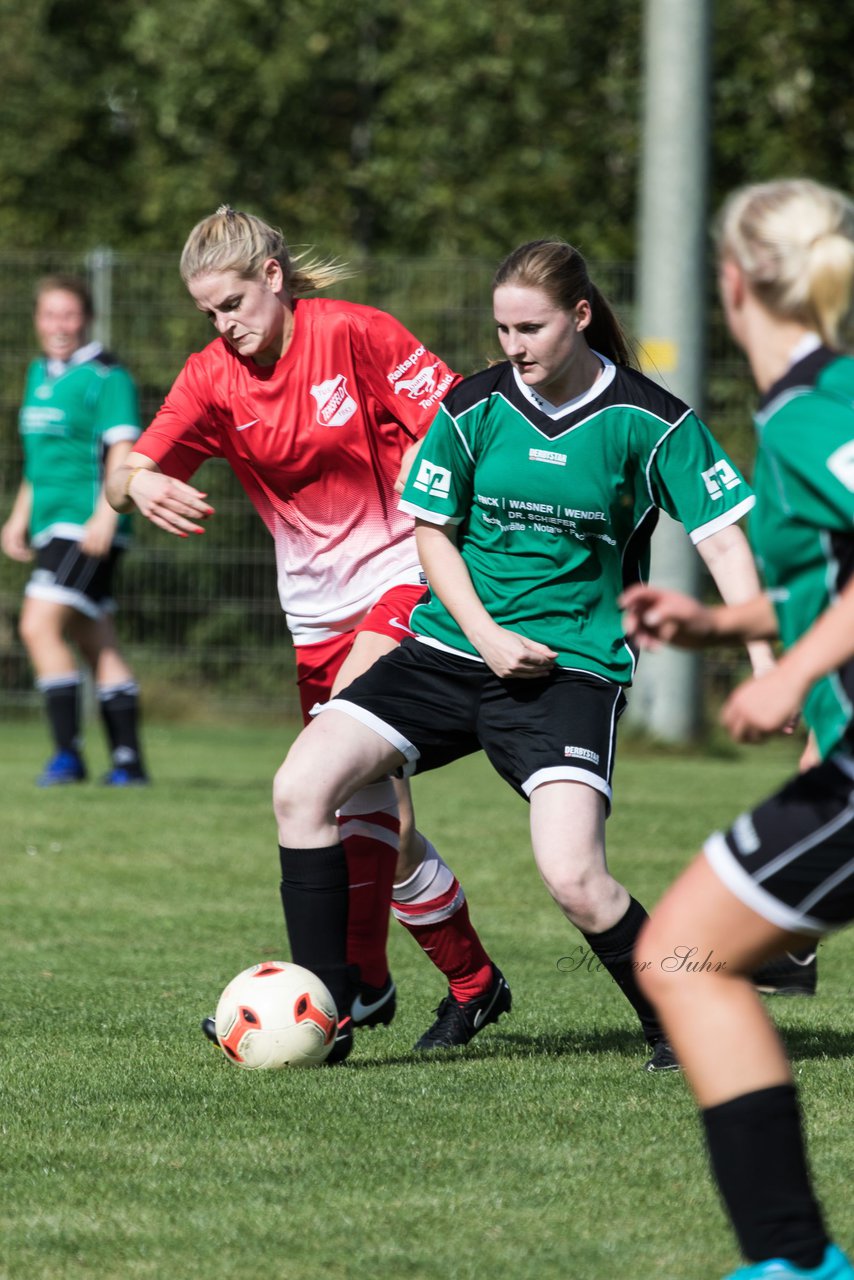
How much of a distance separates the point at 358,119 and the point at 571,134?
15.1 feet

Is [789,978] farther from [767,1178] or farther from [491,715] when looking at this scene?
[767,1178]

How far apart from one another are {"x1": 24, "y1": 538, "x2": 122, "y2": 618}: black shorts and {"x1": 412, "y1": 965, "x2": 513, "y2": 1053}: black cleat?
5686mm

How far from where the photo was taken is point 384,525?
201 inches

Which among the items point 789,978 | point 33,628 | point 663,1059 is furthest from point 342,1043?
point 33,628

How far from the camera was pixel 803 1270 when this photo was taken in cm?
267

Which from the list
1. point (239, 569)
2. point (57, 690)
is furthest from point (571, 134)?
point (57, 690)

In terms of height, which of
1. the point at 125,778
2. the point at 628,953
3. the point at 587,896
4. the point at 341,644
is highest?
the point at 341,644

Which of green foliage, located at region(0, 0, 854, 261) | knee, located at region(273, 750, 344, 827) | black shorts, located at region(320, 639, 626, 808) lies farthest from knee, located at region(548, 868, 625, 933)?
green foliage, located at region(0, 0, 854, 261)

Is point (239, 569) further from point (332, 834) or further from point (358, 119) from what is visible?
point (358, 119)

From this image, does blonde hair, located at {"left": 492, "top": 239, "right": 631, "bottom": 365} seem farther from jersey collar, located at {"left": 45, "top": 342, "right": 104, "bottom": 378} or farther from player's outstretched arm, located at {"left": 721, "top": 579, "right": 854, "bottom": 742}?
jersey collar, located at {"left": 45, "top": 342, "right": 104, "bottom": 378}

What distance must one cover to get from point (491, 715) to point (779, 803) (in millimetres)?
1707

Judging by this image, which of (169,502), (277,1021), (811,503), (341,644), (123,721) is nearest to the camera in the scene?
(811,503)

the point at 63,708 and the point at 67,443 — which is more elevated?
the point at 67,443

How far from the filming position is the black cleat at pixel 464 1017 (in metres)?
4.85
